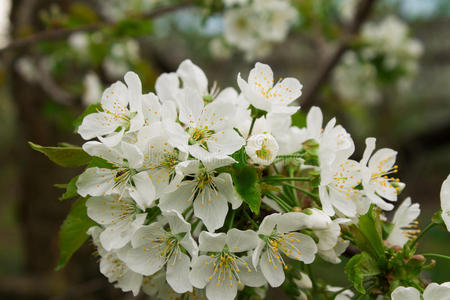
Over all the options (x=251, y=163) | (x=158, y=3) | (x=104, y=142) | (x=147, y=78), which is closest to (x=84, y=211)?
(x=104, y=142)

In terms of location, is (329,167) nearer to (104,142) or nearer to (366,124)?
(104,142)

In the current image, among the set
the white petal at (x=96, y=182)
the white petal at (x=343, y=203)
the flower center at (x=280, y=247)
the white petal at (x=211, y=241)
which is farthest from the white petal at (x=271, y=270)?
the white petal at (x=96, y=182)

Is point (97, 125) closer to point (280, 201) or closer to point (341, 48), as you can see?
point (280, 201)

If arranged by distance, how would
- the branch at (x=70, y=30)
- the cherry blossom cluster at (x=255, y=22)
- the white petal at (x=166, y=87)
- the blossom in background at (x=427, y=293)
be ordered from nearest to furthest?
the blossom in background at (x=427, y=293) < the white petal at (x=166, y=87) < the branch at (x=70, y=30) < the cherry blossom cluster at (x=255, y=22)

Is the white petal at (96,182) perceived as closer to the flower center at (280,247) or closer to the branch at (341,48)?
the flower center at (280,247)

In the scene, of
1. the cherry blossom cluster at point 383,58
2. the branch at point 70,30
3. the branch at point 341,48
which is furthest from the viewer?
the cherry blossom cluster at point 383,58

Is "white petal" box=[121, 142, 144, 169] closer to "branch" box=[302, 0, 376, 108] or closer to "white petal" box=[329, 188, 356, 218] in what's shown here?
"white petal" box=[329, 188, 356, 218]
